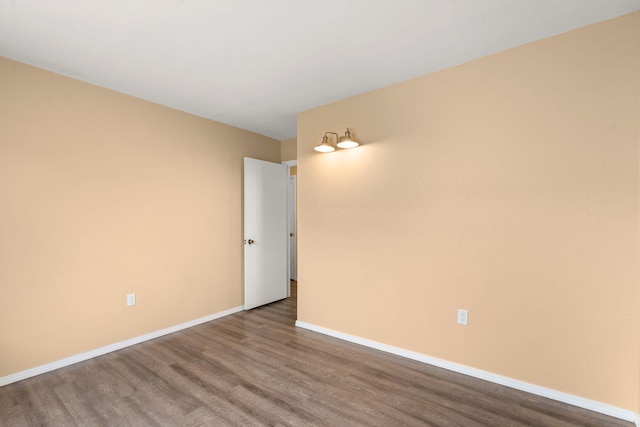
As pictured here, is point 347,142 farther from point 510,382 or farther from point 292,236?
point 292,236

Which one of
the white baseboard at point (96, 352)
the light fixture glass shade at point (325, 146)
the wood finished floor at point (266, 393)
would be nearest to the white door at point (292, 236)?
the white baseboard at point (96, 352)

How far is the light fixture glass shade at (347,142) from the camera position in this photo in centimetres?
287

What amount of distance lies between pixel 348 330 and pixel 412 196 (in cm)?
155

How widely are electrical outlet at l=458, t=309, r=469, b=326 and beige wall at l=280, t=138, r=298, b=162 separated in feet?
10.3

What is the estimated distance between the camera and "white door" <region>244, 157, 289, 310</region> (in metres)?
4.08

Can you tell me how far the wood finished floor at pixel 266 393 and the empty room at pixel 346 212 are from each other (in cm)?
2

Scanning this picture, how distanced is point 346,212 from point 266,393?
178cm

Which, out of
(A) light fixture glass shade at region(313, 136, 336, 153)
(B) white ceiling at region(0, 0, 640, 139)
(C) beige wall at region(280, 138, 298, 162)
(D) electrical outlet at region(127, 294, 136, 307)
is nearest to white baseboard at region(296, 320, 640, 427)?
(A) light fixture glass shade at region(313, 136, 336, 153)

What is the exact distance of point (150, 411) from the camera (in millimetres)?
1978

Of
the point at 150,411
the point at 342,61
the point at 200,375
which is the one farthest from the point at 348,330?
the point at 342,61

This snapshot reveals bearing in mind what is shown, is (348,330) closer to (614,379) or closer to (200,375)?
(200,375)

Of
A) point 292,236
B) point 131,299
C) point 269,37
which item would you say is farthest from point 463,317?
point 292,236

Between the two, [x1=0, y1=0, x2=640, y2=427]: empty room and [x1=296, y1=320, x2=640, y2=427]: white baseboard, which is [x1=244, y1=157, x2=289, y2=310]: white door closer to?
[x1=0, y1=0, x2=640, y2=427]: empty room

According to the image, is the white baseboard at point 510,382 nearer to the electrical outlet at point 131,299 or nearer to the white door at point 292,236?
the electrical outlet at point 131,299
